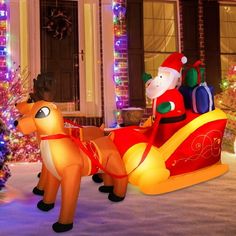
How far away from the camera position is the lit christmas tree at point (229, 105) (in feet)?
22.9

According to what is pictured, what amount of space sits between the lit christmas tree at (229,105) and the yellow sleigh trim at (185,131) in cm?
274

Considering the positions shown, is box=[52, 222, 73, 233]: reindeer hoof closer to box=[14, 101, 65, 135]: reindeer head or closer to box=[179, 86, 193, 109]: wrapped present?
box=[14, 101, 65, 135]: reindeer head

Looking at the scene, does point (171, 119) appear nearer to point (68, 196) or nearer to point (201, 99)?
point (201, 99)

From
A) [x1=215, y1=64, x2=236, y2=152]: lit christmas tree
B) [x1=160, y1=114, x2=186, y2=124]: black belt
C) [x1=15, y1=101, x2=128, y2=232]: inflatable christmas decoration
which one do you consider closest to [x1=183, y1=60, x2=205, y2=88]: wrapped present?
[x1=160, y1=114, x2=186, y2=124]: black belt

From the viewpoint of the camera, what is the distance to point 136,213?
3232mm

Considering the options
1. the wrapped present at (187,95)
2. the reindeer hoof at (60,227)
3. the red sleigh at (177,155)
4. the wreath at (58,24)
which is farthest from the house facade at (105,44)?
the reindeer hoof at (60,227)

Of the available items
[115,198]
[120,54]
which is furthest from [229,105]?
[115,198]

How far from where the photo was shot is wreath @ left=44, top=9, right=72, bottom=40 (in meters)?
8.31

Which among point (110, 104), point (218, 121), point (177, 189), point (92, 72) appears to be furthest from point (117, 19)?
point (177, 189)

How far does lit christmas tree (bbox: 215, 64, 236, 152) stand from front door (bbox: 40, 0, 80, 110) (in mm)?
3042

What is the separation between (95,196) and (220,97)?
4.11 meters

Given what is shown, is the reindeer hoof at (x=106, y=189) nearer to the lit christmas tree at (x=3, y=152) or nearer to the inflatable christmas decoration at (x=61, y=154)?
the inflatable christmas decoration at (x=61, y=154)

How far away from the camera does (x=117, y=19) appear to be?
8.23m

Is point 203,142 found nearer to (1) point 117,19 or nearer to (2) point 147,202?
(2) point 147,202
